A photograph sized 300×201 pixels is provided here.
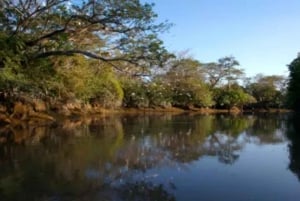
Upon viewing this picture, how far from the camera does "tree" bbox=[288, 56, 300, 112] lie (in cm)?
5847

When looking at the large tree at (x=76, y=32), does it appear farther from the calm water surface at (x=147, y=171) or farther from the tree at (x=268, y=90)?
the tree at (x=268, y=90)

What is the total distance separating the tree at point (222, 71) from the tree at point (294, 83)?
2372cm

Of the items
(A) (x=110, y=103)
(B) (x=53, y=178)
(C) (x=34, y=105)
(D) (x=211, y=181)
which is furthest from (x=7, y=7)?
(A) (x=110, y=103)

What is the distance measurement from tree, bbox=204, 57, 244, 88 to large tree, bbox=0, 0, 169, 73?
6764 cm

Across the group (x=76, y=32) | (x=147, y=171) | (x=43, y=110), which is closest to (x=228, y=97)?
(x=43, y=110)

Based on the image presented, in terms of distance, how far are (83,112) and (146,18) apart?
108 feet

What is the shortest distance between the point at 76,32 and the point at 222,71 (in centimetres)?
7118

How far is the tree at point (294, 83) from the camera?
58.5 metres

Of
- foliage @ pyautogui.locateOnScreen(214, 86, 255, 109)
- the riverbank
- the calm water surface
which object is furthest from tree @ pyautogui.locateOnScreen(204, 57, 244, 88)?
the calm water surface

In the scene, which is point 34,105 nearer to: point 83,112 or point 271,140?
point 83,112

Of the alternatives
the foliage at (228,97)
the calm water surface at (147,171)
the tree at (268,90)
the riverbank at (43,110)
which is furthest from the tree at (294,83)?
the calm water surface at (147,171)

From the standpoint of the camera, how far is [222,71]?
87250 millimetres

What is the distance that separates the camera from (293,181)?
1094cm

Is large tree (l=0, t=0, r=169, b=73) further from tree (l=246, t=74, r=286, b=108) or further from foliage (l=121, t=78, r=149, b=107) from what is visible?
tree (l=246, t=74, r=286, b=108)
